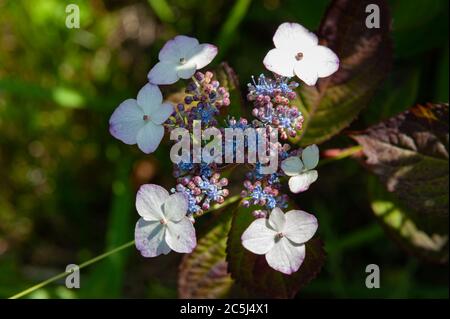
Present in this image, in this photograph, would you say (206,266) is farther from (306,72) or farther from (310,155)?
(306,72)

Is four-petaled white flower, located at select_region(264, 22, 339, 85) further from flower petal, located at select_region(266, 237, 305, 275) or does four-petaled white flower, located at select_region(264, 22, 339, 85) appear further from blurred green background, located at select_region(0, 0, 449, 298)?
blurred green background, located at select_region(0, 0, 449, 298)

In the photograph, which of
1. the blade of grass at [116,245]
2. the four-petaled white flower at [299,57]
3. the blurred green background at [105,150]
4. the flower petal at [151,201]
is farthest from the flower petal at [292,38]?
the blade of grass at [116,245]

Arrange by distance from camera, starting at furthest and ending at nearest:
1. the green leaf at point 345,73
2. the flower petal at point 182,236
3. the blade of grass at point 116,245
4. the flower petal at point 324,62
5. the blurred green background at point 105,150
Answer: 1. the blurred green background at point 105,150
2. the blade of grass at point 116,245
3. the green leaf at point 345,73
4. the flower petal at point 324,62
5. the flower petal at point 182,236

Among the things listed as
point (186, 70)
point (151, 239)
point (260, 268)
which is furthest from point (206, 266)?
point (186, 70)

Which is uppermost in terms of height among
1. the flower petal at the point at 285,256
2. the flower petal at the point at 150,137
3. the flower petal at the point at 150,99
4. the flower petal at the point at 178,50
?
the flower petal at the point at 178,50

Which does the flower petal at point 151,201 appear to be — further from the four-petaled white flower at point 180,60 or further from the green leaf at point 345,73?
the green leaf at point 345,73

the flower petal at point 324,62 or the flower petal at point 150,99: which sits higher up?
the flower petal at point 324,62
